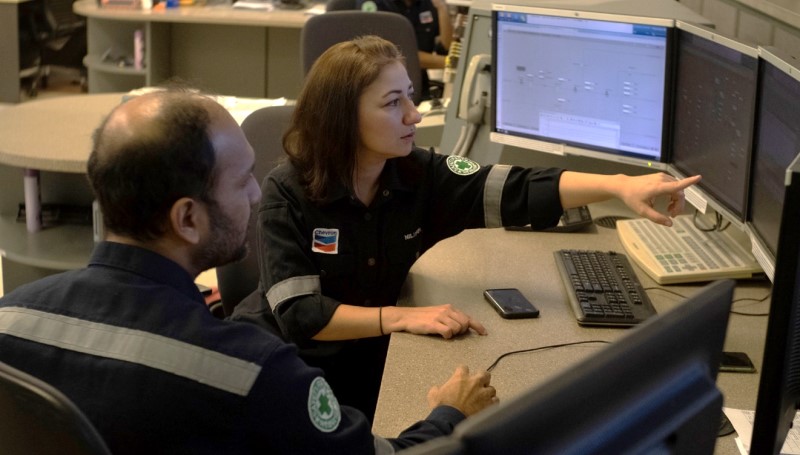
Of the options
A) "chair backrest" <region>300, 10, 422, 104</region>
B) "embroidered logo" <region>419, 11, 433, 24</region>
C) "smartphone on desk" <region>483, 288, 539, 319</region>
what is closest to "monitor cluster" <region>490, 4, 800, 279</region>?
"smartphone on desk" <region>483, 288, 539, 319</region>

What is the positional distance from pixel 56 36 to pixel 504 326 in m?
5.72

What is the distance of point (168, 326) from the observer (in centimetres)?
115

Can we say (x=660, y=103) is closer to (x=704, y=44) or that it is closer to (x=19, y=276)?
(x=704, y=44)

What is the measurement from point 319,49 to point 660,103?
179 centimetres

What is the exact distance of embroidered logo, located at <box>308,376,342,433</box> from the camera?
3.82 feet

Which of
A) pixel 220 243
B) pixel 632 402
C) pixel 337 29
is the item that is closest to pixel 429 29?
pixel 337 29

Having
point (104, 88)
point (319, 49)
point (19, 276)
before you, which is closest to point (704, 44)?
point (319, 49)

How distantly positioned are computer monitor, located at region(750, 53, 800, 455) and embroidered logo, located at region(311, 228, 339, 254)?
0.97 m

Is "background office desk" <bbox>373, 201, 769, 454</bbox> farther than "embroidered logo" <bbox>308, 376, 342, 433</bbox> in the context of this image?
Yes

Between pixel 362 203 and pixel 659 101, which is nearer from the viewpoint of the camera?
pixel 362 203

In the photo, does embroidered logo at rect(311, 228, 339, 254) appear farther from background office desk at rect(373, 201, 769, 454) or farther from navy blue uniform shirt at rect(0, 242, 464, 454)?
navy blue uniform shirt at rect(0, 242, 464, 454)

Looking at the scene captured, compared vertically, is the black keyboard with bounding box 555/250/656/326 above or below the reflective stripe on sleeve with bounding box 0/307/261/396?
below

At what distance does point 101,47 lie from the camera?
5902 mm

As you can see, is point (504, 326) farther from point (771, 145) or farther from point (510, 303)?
point (771, 145)
